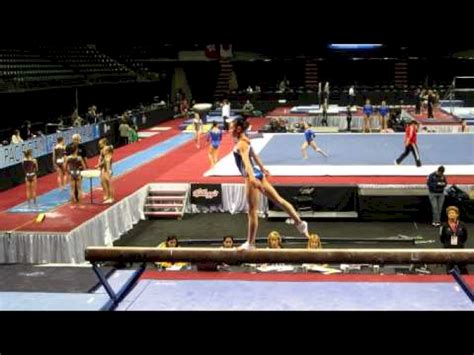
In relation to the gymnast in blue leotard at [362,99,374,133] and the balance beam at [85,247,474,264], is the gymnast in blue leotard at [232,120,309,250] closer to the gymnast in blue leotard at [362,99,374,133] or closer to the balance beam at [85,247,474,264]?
the balance beam at [85,247,474,264]

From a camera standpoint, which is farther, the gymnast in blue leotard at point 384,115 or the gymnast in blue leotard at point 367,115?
the gymnast in blue leotard at point 384,115

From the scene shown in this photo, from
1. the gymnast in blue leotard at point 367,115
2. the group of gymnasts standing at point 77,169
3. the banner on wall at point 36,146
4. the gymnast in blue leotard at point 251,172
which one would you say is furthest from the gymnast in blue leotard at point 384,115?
the gymnast in blue leotard at point 251,172

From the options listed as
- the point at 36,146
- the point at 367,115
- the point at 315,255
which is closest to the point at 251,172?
the point at 315,255

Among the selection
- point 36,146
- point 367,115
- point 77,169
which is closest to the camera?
point 77,169

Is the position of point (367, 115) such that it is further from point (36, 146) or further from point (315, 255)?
point (315, 255)

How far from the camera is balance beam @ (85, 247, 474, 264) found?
201 inches

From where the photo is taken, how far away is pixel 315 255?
5.14 m

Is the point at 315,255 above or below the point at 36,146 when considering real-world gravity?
above

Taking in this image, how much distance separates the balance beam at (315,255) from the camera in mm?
5094

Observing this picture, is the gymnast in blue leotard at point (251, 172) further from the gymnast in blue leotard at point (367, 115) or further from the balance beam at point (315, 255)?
the gymnast in blue leotard at point (367, 115)

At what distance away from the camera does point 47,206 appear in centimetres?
1184

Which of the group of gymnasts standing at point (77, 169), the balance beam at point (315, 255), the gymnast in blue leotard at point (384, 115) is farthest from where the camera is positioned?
the gymnast in blue leotard at point (384, 115)
